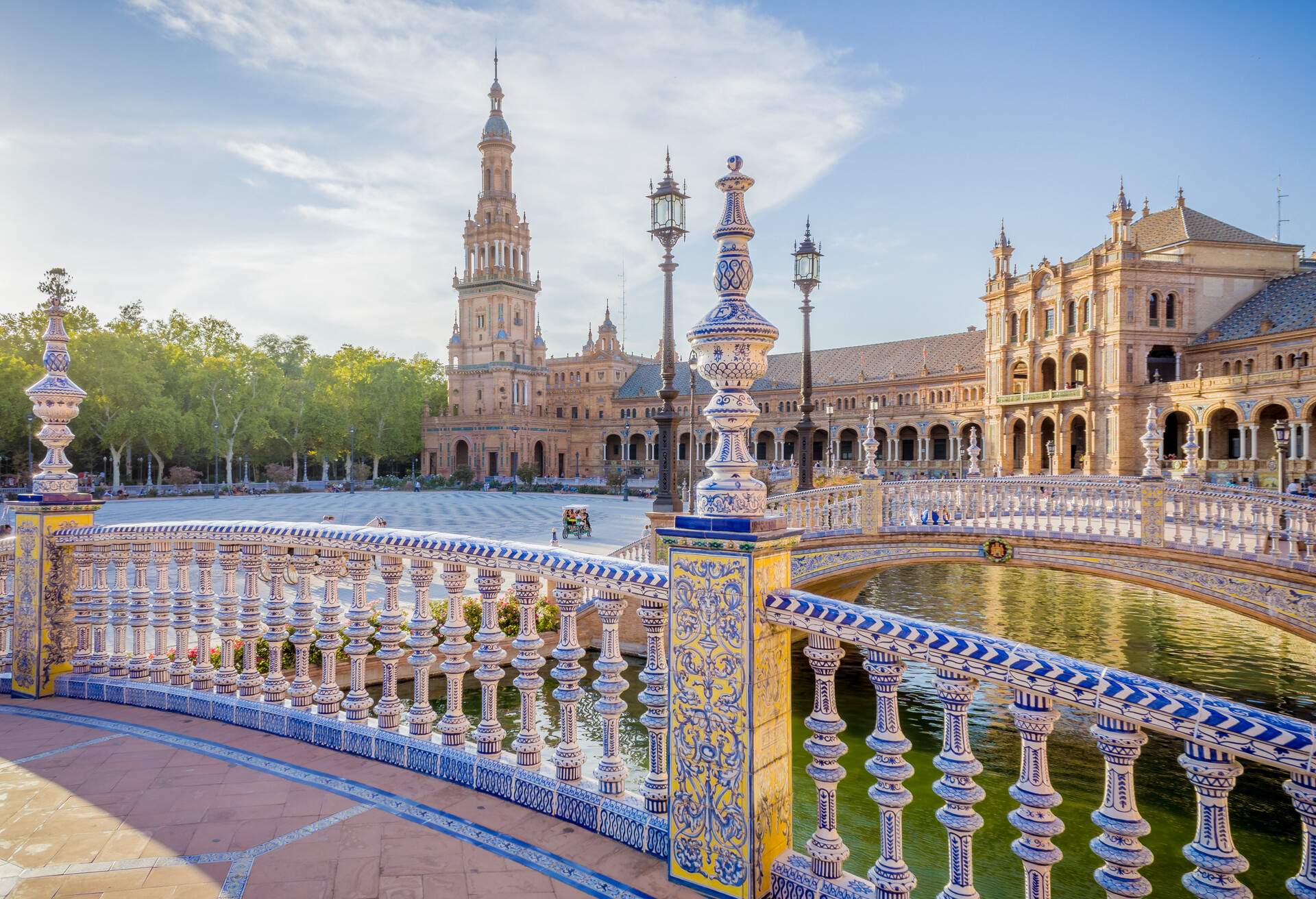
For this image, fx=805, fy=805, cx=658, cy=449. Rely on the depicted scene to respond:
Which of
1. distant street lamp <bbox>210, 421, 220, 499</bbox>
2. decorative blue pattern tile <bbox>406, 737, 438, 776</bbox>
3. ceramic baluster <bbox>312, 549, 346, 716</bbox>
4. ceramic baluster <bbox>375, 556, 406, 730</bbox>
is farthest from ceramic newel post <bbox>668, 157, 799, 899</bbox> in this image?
distant street lamp <bbox>210, 421, 220, 499</bbox>

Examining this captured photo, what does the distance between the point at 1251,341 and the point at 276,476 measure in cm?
6152

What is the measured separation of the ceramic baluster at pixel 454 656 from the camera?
13.0 ft

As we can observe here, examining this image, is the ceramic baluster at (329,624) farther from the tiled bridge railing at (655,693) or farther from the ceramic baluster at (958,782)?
the ceramic baluster at (958,782)

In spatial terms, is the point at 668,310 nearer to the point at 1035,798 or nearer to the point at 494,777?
the point at 494,777

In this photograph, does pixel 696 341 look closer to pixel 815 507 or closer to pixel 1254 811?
pixel 1254 811

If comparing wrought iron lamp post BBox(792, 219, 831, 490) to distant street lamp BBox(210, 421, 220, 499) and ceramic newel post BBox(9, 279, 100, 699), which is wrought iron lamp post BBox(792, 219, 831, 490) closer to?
ceramic newel post BBox(9, 279, 100, 699)

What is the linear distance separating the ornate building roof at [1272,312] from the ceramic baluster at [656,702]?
47743 mm

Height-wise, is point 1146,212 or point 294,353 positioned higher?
point 1146,212

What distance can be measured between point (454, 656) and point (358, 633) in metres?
0.62

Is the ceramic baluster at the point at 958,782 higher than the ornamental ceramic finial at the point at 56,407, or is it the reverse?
the ornamental ceramic finial at the point at 56,407

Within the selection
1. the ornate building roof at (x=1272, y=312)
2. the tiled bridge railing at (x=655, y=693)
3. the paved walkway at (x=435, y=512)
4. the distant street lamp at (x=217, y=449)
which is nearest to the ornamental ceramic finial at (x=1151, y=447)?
the tiled bridge railing at (x=655, y=693)

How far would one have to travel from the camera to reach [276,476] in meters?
58.8

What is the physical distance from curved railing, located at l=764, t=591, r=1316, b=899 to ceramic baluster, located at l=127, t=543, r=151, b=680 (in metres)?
4.37

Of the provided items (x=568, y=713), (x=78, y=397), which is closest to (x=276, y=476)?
(x=78, y=397)
